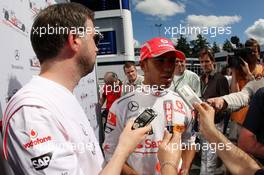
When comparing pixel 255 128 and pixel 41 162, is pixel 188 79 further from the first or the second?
pixel 41 162

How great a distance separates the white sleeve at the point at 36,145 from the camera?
3.96 ft

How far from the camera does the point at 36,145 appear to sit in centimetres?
121

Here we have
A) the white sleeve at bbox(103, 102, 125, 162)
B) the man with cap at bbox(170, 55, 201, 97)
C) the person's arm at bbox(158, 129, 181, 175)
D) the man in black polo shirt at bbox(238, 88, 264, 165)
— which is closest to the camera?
the person's arm at bbox(158, 129, 181, 175)

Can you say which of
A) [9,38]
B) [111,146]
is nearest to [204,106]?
[111,146]

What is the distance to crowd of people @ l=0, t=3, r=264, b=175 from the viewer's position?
4.07 ft

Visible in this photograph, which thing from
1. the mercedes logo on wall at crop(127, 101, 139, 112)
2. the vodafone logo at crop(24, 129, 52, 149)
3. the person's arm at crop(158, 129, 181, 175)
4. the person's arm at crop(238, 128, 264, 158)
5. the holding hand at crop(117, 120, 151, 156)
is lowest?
the person's arm at crop(238, 128, 264, 158)

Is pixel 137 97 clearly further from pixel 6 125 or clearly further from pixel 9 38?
pixel 6 125

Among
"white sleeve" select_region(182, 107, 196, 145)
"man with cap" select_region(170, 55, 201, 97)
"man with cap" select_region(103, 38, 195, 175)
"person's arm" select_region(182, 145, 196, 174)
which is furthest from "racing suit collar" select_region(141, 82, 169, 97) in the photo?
"man with cap" select_region(170, 55, 201, 97)

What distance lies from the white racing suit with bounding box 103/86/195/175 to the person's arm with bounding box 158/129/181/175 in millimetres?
417

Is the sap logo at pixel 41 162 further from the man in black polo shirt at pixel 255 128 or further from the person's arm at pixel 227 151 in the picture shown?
the man in black polo shirt at pixel 255 128

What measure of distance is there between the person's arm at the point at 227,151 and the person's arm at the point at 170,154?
287mm

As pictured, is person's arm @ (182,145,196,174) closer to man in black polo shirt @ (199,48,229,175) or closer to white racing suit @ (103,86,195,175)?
white racing suit @ (103,86,195,175)

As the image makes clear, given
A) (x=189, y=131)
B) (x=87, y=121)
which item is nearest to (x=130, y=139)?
(x=87, y=121)

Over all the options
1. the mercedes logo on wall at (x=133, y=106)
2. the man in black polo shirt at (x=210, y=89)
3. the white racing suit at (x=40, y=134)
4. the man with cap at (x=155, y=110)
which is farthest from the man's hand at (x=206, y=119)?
the man in black polo shirt at (x=210, y=89)
